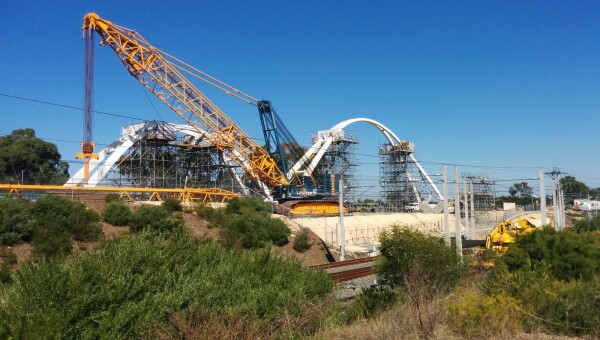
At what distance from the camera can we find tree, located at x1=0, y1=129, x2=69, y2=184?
2242 inches

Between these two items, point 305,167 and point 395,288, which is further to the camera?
point 305,167

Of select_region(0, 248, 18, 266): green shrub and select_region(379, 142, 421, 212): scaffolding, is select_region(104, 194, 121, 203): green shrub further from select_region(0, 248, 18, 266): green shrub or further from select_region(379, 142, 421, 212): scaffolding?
select_region(379, 142, 421, 212): scaffolding

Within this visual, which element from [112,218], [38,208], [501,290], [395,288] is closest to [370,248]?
[112,218]

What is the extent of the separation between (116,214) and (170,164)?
85.7 ft

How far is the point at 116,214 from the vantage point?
30734mm

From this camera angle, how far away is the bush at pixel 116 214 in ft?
99.9

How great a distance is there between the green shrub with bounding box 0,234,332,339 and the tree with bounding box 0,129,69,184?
4752 centimetres

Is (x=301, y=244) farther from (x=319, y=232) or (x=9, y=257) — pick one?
(x=9, y=257)

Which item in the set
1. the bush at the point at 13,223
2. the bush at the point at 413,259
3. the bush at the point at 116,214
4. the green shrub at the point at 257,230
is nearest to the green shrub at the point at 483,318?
the bush at the point at 413,259

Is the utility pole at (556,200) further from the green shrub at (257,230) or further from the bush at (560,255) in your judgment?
the bush at (560,255)

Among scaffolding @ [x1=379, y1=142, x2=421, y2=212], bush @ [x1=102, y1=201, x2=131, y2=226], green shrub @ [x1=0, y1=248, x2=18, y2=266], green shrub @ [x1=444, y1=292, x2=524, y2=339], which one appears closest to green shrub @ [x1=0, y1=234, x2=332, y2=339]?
green shrub @ [x1=444, y1=292, x2=524, y2=339]

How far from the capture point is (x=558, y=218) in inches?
1619

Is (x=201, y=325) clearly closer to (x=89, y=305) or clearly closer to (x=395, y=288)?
(x=89, y=305)

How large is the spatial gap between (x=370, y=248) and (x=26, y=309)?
114 ft
